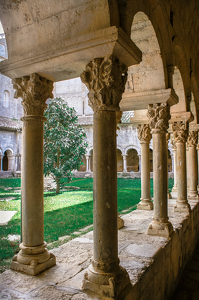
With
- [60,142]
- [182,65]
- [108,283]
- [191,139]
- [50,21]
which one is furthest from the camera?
[60,142]

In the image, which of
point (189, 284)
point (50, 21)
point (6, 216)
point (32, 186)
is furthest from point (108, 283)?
point (6, 216)

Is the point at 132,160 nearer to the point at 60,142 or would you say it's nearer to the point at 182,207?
the point at 60,142

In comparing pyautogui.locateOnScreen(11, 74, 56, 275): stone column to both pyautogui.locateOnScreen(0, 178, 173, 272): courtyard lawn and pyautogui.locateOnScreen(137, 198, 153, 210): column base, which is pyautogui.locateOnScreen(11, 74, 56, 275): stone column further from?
pyautogui.locateOnScreen(137, 198, 153, 210): column base

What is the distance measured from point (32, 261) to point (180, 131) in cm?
463

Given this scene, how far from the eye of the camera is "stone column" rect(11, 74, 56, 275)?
2.88m

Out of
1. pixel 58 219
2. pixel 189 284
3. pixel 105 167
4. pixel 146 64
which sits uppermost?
pixel 146 64

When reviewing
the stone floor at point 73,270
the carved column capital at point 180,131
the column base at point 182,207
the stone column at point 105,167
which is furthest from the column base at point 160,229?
the carved column capital at point 180,131

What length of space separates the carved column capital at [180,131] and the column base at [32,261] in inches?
173

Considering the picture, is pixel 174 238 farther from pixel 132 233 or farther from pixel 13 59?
pixel 13 59

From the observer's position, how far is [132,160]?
2638 cm

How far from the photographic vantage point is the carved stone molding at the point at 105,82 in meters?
2.41

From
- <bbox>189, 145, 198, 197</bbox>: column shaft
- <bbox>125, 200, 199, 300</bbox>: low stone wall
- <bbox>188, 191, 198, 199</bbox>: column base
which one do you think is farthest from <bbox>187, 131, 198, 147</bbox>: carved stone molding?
<bbox>125, 200, 199, 300</bbox>: low stone wall

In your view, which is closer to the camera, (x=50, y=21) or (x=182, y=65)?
(x=50, y=21)

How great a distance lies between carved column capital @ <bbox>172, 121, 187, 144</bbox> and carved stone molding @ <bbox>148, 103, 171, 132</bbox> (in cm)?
182
